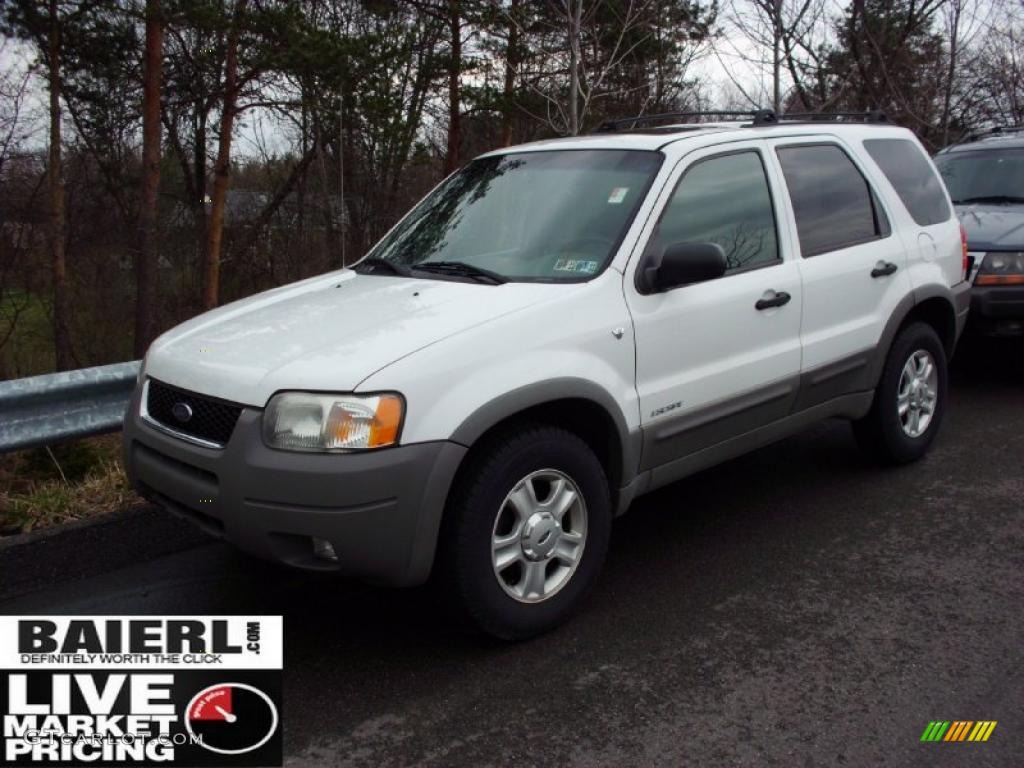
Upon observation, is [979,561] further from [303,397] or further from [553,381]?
[303,397]

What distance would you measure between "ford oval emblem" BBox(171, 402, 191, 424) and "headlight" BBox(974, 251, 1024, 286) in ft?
18.7

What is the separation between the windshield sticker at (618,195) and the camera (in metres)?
3.98

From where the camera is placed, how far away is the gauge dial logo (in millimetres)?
2943

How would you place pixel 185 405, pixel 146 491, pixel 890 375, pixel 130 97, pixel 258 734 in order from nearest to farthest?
pixel 258 734, pixel 185 405, pixel 146 491, pixel 890 375, pixel 130 97

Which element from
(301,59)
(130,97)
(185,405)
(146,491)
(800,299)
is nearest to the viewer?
(185,405)

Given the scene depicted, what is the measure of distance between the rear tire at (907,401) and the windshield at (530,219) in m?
1.96

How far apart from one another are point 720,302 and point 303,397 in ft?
6.09

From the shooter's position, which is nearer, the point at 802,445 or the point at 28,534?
the point at 28,534

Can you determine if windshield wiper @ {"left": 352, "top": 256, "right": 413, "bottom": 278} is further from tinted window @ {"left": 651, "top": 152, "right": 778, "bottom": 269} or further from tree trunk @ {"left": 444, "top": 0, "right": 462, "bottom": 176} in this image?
tree trunk @ {"left": 444, "top": 0, "right": 462, "bottom": 176}

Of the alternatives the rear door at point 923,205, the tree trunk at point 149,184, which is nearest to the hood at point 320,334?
the rear door at point 923,205

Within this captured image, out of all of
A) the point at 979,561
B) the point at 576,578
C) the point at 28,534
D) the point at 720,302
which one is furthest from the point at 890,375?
the point at 28,534

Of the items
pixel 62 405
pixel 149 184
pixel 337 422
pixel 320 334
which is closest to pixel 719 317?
pixel 320 334

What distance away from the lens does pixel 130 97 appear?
56.5 ft

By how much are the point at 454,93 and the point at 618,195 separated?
15.8 meters
